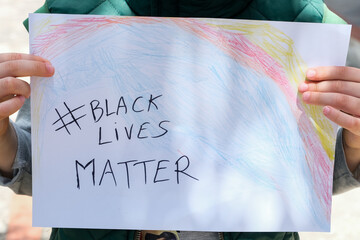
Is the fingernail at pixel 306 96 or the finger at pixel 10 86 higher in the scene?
the finger at pixel 10 86

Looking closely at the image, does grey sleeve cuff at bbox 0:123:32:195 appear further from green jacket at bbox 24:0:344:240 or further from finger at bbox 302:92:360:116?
finger at bbox 302:92:360:116

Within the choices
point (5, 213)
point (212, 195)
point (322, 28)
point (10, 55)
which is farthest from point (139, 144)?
point (5, 213)

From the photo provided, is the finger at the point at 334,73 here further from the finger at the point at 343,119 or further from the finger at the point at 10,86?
the finger at the point at 10,86

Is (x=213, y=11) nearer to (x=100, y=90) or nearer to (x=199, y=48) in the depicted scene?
(x=199, y=48)

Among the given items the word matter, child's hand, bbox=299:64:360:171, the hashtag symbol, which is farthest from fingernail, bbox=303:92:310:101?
the hashtag symbol

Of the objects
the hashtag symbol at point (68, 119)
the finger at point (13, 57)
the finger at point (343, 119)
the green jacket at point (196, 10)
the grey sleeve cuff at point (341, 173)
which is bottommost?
the grey sleeve cuff at point (341, 173)

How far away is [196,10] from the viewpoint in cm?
82

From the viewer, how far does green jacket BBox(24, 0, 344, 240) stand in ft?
2.67

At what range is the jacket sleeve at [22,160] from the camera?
808mm

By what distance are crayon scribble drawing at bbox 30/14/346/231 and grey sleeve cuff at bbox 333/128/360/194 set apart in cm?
5

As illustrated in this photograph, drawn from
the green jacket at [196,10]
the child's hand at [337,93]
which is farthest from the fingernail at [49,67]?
the child's hand at [337,93]

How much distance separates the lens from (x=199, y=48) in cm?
77

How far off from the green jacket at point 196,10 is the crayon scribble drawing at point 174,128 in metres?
0.05

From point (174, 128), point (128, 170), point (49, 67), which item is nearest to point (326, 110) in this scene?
point (174, 128)
